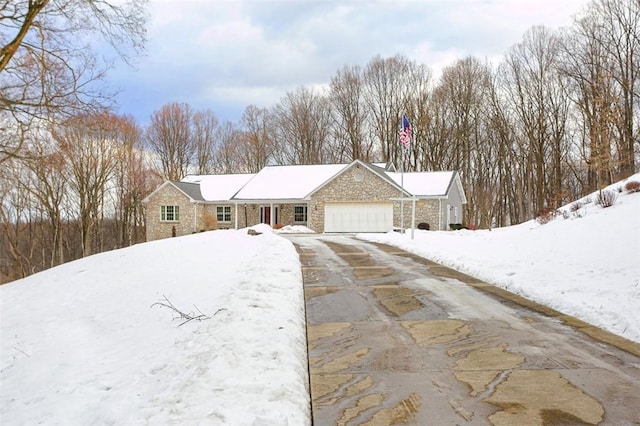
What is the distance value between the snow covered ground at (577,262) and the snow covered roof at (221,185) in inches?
804

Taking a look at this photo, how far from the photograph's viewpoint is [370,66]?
44.5 metres

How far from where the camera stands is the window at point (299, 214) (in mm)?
30359

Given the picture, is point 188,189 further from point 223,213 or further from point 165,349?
point 165,349

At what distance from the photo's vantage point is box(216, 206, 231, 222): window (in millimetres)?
31859

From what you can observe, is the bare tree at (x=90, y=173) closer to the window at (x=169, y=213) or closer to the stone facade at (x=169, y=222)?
the stone facade at (x=169, y=222)

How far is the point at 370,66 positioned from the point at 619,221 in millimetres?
36703

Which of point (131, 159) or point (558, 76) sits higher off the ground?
point (558, 76)

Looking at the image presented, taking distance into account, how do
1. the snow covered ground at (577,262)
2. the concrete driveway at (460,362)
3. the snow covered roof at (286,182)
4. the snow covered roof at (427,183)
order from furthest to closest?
the snow covered roof at (286,182), the snow covered roof at (427,183), the snow covered ground at (577,262), the concrete driveway at (460,362)

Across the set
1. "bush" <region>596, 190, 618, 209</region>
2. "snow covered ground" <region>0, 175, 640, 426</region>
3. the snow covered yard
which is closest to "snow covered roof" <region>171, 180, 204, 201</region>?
"snow covered ground" <region>0, 175, 640, 426</region>

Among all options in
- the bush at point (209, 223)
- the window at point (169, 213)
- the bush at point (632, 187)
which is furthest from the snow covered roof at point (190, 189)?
the bush at point (632, 187)

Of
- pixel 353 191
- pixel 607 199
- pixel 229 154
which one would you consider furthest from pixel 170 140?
pixel 607 199

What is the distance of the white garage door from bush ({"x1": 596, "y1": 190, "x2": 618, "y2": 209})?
1416 cm

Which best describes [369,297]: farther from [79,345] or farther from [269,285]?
[79,345]

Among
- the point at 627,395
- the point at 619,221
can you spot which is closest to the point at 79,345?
the point at 627,395
